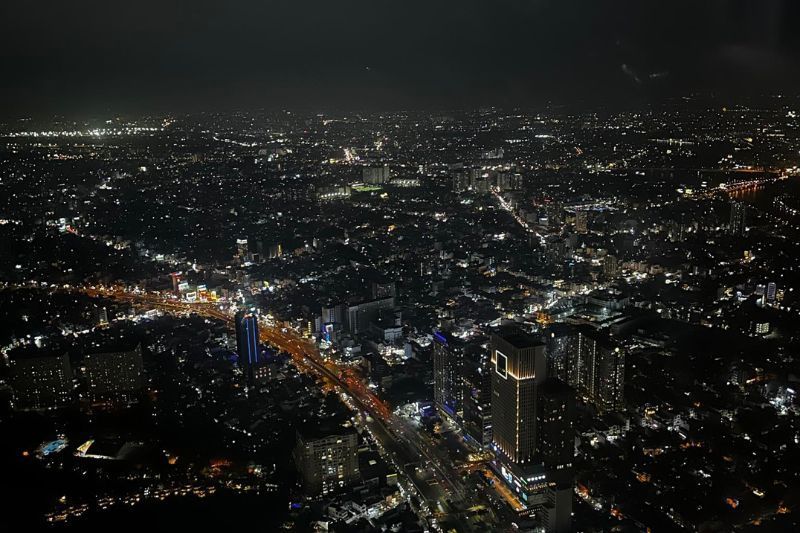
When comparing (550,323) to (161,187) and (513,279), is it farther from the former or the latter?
(161,187)

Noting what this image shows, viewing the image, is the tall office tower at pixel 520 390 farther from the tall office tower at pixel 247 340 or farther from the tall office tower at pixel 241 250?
the tall office tower at pixel 241 250

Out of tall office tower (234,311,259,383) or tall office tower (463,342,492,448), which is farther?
tall office tower (234,311,259,383)

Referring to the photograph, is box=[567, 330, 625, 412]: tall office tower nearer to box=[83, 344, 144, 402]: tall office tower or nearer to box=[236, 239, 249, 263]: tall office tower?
box=[83, 344, 144, 402]: tall office tower

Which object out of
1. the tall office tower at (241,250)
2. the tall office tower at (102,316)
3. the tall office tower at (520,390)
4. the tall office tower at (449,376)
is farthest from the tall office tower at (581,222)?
the tall office tower at (102,316)

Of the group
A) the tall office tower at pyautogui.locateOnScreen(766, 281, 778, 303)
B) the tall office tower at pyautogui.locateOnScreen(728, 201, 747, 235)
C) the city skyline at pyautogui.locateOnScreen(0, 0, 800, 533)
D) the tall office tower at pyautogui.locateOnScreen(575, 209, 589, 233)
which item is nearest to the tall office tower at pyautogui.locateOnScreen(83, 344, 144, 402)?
the city skyline at pyautogui.locateOnScreen(0, 0, 800, 533)

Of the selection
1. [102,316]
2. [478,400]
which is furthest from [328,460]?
[102,316]

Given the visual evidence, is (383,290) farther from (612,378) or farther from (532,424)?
(532,424)

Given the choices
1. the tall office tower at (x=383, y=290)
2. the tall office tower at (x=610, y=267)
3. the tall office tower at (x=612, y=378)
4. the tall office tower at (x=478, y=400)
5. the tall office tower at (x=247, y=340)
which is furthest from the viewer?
the tall office tower at (x=610, y=267)

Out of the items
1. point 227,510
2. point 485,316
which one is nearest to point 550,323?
point 485,316
